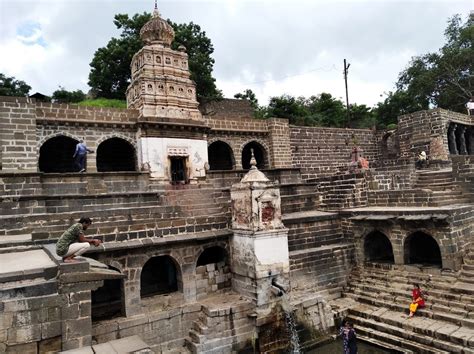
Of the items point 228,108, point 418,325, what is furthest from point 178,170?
point 228,108

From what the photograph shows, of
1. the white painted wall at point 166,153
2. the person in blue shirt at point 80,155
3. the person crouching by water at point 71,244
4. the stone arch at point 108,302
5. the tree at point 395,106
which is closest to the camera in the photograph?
the person crouching by water at point 71,244

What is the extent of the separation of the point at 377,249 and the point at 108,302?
935cm

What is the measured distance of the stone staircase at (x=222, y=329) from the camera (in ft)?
27.0

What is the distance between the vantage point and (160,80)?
15812mm

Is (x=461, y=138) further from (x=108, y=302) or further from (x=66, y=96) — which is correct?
(x=66, y=96)

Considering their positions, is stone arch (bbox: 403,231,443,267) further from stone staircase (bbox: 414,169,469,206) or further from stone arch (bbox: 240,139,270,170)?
stone arch (bbox: 240,139,270,170)

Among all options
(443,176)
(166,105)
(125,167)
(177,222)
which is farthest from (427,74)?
(177,222)

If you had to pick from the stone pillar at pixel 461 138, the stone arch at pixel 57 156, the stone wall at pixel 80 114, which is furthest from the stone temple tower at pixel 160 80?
the stone pillar at pixel 461 138

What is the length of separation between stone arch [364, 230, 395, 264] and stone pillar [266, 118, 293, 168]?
22.9 feet

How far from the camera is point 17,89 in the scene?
2461cm

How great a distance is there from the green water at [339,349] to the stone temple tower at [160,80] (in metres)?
10.6

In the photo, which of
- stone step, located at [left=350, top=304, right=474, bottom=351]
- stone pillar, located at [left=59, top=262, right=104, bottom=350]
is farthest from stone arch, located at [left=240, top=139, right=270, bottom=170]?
stone pillar, located at [left=59, top=262, right=104, bottom=350]

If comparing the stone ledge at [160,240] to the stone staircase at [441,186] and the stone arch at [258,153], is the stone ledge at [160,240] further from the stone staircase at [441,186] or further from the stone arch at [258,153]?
the stone arch at [258,153]

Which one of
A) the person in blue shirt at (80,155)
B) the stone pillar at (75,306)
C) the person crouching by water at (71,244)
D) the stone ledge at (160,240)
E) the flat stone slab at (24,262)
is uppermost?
the person in blue shirt at (80,155)
